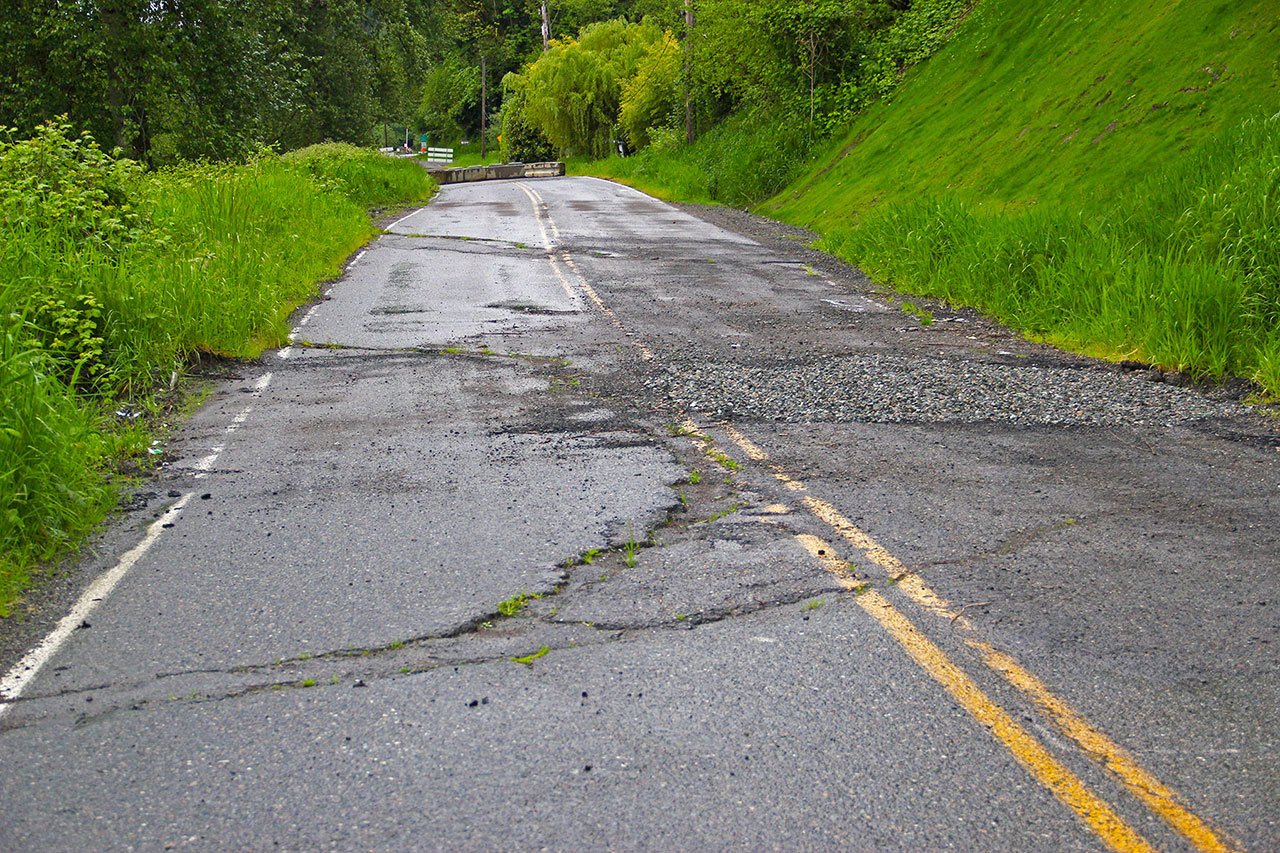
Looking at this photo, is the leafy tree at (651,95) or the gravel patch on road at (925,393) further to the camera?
the leafy tree at (651,95)

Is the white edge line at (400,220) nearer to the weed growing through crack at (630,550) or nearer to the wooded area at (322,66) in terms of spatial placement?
the wooded area at (322,66)

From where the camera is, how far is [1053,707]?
403 centimetres

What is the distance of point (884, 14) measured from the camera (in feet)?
101

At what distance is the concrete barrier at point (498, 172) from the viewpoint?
53.1m

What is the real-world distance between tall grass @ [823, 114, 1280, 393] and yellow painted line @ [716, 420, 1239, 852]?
484 cm

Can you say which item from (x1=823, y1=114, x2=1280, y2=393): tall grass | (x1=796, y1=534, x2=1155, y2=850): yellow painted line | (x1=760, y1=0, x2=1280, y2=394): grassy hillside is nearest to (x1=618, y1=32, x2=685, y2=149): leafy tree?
(x1=760, y1=0, x2=1280, y2=394): grassy hillside

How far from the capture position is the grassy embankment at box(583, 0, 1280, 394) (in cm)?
1025

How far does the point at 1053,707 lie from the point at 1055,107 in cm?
1686

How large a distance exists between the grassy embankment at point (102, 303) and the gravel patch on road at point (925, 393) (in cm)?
420

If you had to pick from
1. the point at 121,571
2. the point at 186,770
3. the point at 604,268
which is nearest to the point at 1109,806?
the point at 186,770

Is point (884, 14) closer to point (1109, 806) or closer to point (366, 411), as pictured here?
point (366, 411)

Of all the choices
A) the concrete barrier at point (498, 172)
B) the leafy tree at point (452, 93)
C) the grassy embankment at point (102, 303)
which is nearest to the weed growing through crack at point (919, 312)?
the grassy embankment at point (102, 303)

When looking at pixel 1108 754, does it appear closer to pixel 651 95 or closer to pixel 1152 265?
pixel 1152 265

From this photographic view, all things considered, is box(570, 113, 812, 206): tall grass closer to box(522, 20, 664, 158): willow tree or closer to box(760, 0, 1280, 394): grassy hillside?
box(760, 0, 1280, 394): grassy hillside
